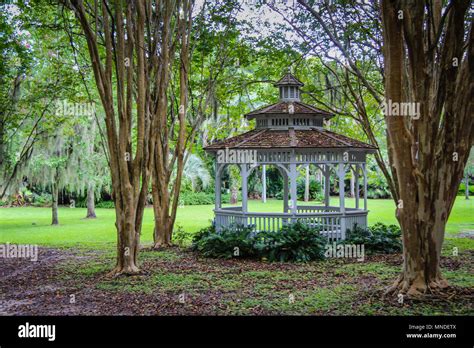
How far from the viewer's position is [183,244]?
58.0 feet

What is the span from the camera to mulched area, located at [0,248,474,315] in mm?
8555

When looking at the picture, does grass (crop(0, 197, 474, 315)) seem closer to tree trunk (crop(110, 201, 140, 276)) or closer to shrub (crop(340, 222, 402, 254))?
tree trunk (crop(110, 201, 140, 276))

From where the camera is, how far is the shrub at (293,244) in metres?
13.9

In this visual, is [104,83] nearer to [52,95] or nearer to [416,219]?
[416,219]

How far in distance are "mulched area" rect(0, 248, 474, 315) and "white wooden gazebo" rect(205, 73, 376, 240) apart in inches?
83.8

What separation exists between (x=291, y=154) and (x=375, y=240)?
372 cm

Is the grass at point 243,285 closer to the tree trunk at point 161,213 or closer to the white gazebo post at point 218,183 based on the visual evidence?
the tree trunk at point 161,213

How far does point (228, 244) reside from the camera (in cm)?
1461

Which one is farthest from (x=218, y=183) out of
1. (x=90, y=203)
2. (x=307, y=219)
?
(x=90, y=203)

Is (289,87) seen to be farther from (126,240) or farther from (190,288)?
(190,288)

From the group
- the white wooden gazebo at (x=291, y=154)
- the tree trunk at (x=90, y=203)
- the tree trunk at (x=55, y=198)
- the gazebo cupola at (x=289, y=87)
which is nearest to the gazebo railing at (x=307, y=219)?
the white wooden gazebo at (x=291, y=154)

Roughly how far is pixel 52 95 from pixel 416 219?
591 inches

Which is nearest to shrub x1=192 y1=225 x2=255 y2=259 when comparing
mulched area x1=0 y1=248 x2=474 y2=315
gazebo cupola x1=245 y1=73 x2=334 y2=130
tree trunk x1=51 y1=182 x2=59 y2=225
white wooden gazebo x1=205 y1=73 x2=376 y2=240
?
mulched area x1=0 y1=248 x2=474 y2=315

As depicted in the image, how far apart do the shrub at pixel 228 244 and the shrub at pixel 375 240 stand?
3047 millimetres
